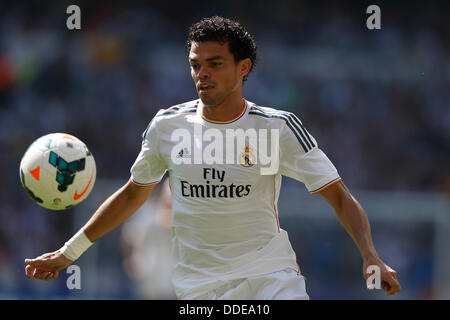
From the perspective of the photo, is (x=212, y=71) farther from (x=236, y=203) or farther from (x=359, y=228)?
(x=359, y=228)

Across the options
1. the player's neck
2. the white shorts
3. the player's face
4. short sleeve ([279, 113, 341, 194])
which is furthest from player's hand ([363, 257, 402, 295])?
the player's face

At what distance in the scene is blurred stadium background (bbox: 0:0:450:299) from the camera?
11266 millimetres

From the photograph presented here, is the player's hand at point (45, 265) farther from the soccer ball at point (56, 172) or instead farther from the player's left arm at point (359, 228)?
the player's left arm at point (359, 228)

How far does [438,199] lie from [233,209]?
806cm

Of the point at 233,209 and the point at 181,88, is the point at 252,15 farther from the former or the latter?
the point at 233,209

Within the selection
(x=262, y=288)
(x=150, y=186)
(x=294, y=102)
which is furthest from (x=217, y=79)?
(x=294, y=102)

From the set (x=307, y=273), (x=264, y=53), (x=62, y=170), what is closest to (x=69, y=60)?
(x=264, y=53)

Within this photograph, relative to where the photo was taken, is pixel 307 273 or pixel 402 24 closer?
pixel 307 273

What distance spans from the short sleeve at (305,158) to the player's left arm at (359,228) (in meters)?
0.07

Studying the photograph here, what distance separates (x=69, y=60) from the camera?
14547 mm

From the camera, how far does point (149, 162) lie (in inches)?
183

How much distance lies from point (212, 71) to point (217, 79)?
0.06m

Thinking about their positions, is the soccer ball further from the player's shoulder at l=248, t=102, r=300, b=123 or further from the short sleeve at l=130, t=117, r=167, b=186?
the player's shoulder at l=248, t=102, r=300, b=123
